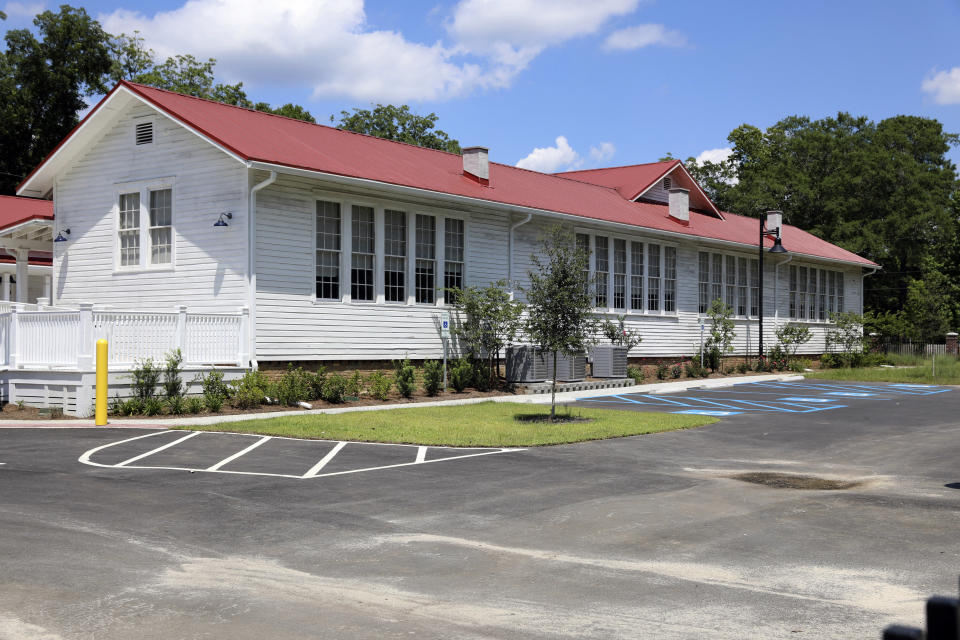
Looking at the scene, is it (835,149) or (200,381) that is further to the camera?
(835,149)

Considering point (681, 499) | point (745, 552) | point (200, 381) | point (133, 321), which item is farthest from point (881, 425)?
point (133, 321)

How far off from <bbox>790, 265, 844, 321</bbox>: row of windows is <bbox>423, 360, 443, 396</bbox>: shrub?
22.5 m

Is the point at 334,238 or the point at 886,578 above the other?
the point at 334,238

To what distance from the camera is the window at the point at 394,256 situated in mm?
22422

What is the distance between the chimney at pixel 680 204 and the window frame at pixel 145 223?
18795 millimetres

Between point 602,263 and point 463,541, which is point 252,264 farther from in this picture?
point 602,263

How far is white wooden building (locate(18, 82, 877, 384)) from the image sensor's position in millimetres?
→ 19969

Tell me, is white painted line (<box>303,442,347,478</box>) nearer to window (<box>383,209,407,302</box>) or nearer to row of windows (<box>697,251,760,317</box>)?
window (<box>383,209,407,302</box>)

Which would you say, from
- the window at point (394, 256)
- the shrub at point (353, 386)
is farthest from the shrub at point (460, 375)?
the shrub at point (353, 386)

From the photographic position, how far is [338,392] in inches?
787

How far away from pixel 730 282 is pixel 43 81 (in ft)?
123

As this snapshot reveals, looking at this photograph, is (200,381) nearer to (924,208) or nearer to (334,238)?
(334,238)

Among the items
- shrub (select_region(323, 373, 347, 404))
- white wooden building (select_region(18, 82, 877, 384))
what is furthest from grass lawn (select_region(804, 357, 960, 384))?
shrub (select_region(323, 373, 347, 404))

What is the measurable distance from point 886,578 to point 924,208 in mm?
58653
